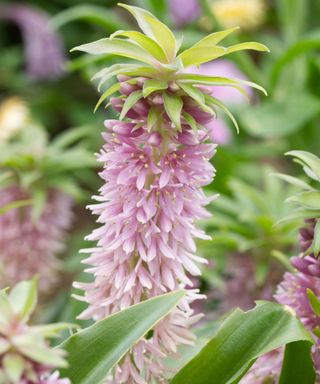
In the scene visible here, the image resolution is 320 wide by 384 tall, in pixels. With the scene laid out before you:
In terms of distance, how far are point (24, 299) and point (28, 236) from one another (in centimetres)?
74

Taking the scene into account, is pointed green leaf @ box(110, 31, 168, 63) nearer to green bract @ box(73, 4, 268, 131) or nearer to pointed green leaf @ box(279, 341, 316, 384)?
green bract @ box(73, 4, 268, 131)

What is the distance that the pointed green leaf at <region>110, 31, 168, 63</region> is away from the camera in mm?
724

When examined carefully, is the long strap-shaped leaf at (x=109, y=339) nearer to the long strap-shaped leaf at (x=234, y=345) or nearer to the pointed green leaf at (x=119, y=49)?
the long strap-shaped leaf at (x=234, y=345)

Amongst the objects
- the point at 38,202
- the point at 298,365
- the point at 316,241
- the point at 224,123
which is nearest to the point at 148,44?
the point at 316,241

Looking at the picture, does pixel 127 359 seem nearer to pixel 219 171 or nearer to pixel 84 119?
pixel 219 171

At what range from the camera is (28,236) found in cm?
133

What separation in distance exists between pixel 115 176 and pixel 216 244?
608 mm

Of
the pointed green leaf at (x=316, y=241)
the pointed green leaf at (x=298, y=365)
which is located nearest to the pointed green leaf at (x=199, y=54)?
the pointed green leaf at (x=316, y=241)

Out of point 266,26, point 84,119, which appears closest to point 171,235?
point 84,119

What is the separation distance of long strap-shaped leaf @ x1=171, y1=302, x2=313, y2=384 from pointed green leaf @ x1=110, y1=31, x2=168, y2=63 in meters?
0.27

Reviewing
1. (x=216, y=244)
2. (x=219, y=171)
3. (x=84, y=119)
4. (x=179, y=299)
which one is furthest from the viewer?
(x=84, y=119)

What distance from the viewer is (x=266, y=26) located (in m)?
3.11

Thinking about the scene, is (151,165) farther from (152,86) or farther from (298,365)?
(298,365)

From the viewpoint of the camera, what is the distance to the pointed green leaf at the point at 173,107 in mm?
701
